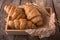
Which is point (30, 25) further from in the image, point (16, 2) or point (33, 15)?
point (16, 2)

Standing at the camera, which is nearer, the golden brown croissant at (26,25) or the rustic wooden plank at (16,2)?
the golden brown croissant at (26,25)

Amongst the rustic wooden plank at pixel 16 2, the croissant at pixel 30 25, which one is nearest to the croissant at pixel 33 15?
the croissant at pixel 30 25

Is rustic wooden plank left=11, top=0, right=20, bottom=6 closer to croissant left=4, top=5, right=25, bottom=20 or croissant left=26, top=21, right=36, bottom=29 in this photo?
croissant left=4, top=5, right=25, bottom=20

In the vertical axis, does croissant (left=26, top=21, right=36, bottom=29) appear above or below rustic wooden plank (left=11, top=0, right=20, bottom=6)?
below

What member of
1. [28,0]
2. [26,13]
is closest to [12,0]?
[28,0]

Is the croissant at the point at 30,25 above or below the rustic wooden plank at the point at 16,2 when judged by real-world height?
below

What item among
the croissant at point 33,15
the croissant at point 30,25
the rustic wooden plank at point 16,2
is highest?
the rustic wooden plank at point 16,2

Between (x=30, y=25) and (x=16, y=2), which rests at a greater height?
(x=16, y=2)

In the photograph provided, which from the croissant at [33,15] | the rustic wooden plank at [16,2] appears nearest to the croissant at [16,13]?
the croissant at [33,15]

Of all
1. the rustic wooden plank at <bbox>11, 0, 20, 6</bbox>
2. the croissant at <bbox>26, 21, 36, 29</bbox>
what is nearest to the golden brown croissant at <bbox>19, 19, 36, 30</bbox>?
the croissant at <bbox>26, 21, 36, 29</bbox>

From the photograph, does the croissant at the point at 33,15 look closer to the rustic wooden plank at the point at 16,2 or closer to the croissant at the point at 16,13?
the croissant at the point at 16,13

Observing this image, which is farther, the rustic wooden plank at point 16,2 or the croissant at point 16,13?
the rustic wooden plank at point 16,2

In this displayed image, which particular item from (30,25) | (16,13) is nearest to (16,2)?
(16,13)
